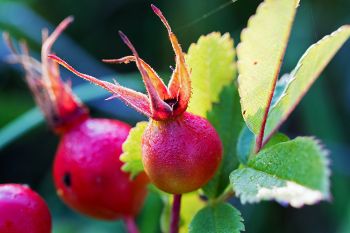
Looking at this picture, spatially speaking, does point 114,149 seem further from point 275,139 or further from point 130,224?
point 275,139

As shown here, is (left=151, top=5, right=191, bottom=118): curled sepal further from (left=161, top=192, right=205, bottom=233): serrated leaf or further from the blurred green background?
the blurred green background

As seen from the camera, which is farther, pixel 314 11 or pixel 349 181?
pixel 314 11

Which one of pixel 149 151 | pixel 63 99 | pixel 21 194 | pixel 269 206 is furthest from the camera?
pixel 269 206

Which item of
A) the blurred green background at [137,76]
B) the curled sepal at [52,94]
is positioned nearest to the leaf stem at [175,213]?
the curled sepal at [52,94]

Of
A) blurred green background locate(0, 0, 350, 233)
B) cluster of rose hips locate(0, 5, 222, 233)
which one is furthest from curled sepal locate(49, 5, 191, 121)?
blurred green background locate(0, 0, 350, 233)

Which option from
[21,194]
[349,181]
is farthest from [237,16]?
[21,194]

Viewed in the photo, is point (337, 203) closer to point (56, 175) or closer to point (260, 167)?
point (56, 175)

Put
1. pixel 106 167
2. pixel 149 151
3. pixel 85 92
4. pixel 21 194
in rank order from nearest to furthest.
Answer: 1. pixel 149 151
2. pixel 21 194
3. pixel 106 167
4. pixel 85 92
